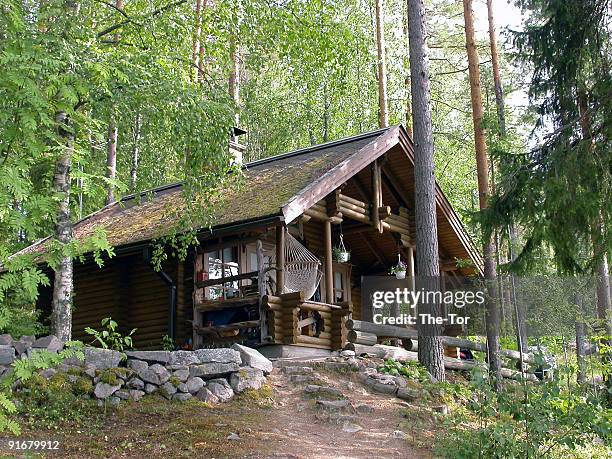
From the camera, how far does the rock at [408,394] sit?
1129 cm

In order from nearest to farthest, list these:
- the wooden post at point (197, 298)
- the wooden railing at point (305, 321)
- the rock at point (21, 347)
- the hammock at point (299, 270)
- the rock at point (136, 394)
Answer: the rock at point (21, 347)
the rock at point (136, 394)
the wooden railing at point (305, 321)
the hammock at point (299, 270)
the wooden post at point (197, 298)

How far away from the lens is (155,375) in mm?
10141

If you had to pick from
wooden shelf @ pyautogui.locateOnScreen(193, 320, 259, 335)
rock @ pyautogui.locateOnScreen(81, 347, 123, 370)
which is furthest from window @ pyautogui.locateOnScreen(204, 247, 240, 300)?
rock @ pyautogui.locateOnScreen(81, 347, 123, 370)

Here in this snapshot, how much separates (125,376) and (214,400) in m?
1.22

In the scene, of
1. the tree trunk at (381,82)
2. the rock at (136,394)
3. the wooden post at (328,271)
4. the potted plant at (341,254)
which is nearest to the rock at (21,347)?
the rock at (136,394)

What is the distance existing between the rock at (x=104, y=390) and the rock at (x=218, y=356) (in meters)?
1.39

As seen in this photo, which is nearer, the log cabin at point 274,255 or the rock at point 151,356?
the rock at point 151,356

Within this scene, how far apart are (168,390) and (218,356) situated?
965 millimetres

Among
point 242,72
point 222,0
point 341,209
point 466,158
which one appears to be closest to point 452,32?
point 466,158

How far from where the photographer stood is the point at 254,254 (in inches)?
648

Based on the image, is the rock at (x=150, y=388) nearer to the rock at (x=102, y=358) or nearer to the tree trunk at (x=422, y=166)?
the rock at (x=102, y=358)

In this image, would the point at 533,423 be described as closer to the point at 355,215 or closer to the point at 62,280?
the point at 62,280

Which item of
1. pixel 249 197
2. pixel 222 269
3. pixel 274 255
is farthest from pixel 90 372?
pixel 274 255

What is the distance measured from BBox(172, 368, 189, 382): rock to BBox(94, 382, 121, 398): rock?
87cm
